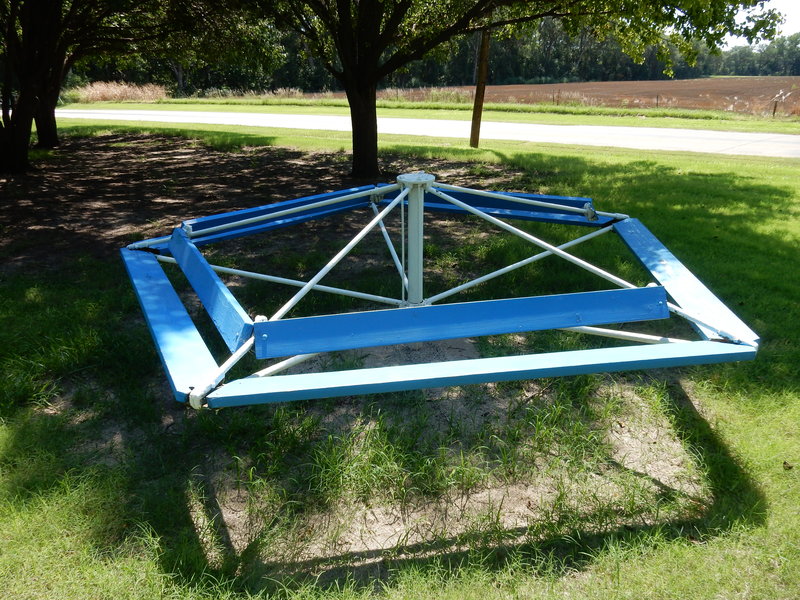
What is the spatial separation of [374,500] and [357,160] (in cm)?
714

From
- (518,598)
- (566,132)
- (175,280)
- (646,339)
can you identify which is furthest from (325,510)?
(566,132)

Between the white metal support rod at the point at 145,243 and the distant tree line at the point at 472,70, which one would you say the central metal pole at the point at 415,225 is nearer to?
the white metal support rod at the point at 145,243

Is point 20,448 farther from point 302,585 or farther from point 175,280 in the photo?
point 175,280

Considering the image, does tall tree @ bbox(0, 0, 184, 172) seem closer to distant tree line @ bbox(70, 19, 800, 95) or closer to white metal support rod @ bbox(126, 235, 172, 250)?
white metal support rod @ bbox(126, 235, 172, 250)

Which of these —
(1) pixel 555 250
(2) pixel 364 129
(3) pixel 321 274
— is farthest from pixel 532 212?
(2) pixel 364 129

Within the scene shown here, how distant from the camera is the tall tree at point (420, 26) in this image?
24.8ft

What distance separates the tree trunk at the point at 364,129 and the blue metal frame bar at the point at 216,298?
5592 millimetres

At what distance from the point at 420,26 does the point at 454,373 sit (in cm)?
872

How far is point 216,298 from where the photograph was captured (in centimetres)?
290

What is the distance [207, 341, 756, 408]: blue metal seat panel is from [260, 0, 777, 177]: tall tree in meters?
6.15

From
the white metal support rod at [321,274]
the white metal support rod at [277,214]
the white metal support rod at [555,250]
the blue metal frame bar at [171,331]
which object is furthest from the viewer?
the white metal support rod at [277,214]

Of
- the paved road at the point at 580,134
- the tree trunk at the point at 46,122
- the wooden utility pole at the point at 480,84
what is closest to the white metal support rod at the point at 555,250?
the wooden utility pole at the point at 480,84

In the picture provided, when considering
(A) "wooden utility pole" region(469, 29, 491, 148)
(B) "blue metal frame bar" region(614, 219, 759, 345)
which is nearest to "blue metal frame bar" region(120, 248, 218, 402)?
(B) "blue metal frame bar" region(614, 219, 759, 345)

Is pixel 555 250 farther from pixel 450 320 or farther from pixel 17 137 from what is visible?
pixel 17 137
